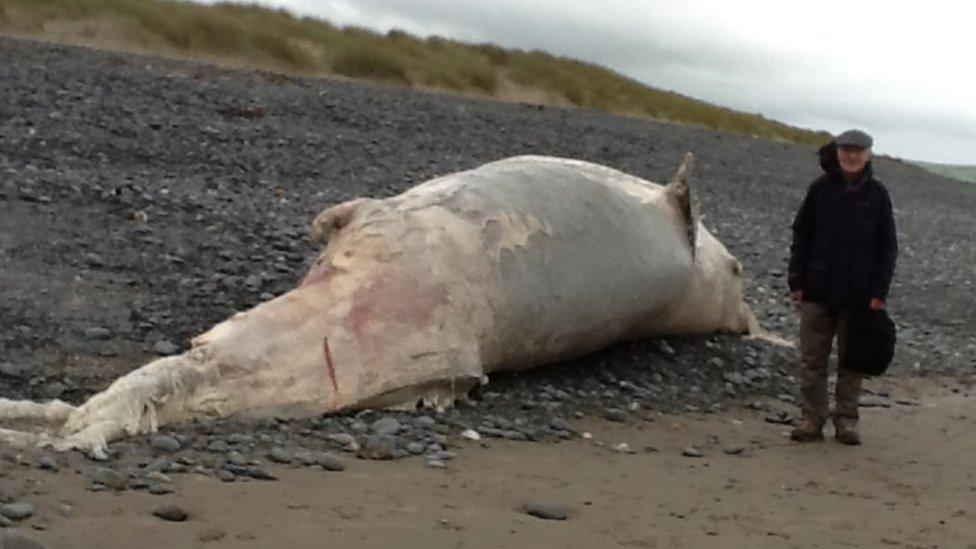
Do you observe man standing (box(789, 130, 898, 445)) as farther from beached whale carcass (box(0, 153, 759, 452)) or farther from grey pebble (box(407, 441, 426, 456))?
grey pebble (box(407, 441, 426, 456))

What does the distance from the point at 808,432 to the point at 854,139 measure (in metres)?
1.40

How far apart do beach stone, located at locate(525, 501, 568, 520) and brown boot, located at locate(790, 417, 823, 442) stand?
7.26ft

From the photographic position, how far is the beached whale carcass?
18.1ft

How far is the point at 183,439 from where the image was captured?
5113 millimetres

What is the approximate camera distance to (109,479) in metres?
4.47

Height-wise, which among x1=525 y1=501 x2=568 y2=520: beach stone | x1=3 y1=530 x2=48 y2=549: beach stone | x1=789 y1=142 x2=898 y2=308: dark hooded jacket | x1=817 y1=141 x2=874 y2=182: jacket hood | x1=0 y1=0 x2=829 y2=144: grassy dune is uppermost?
x1=0 y1=0 x2=829 y2=144: grassy dune

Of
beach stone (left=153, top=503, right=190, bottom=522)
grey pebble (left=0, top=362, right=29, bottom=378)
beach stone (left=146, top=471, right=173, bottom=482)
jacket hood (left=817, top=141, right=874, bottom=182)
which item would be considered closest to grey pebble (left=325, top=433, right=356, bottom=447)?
beach stone (left=146, top=471, right=173, bottom=482)

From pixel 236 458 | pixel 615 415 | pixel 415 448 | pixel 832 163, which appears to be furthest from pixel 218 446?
pixel 832 163

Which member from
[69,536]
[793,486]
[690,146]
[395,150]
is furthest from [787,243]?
[69,536]

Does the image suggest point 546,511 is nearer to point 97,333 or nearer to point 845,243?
point 845,243

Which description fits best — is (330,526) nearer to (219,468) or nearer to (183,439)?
(219,468)

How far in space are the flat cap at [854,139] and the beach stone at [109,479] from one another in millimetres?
3752

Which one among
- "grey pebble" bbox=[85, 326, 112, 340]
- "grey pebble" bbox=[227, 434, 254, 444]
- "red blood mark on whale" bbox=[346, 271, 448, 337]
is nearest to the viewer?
"grey pebble" bbox=[227, 434, 254, 444]

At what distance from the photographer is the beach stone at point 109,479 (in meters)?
4.44
